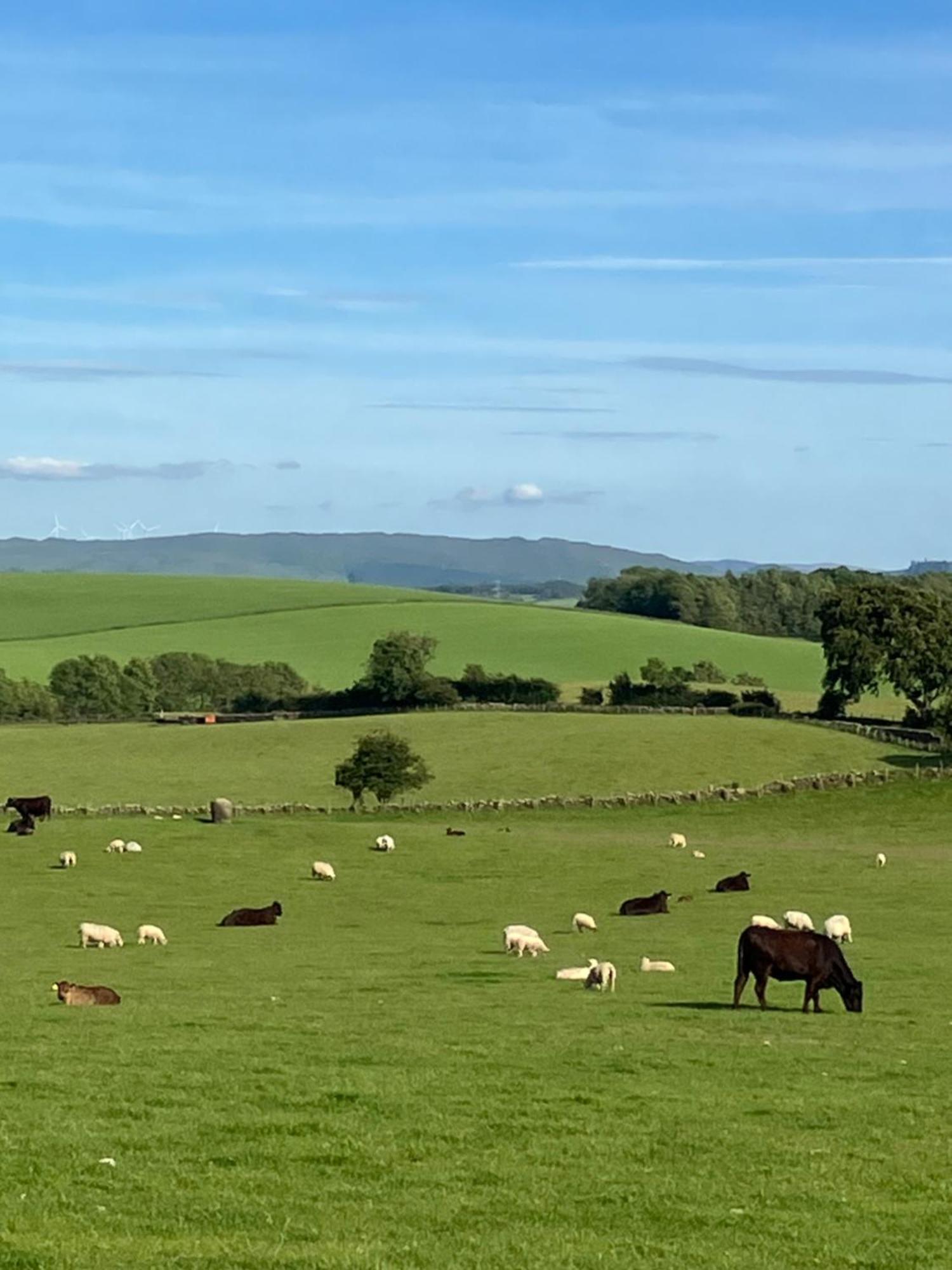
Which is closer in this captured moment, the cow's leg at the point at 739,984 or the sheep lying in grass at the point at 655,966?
the cow's leg at the point at 739,984

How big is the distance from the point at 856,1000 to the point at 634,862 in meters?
28.0

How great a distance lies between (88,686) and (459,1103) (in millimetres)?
119652

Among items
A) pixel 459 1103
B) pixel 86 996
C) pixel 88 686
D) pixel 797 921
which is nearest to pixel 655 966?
pixel 797 921

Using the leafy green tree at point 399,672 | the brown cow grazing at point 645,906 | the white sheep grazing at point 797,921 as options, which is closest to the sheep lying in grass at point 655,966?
the white sheep grazing at point 797,921

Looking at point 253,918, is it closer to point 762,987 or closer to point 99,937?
point 99,937

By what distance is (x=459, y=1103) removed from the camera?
16703mm

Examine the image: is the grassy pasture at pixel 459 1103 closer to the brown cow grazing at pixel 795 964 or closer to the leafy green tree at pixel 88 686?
the brown cow grazing at pixel 795 964

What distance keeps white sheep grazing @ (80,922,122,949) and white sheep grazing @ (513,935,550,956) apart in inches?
294

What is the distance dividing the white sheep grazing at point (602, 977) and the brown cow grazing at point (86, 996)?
7.11 metres

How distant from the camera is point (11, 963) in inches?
1213

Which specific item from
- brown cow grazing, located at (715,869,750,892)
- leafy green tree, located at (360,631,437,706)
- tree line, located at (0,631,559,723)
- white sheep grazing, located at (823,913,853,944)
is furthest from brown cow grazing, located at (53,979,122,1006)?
leafy green tree, located at (360,631,437,706)

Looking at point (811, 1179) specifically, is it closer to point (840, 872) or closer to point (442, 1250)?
point (442, 1250)

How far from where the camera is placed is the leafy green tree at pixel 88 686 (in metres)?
131

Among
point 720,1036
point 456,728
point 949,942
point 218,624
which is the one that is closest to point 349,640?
point 218,624
